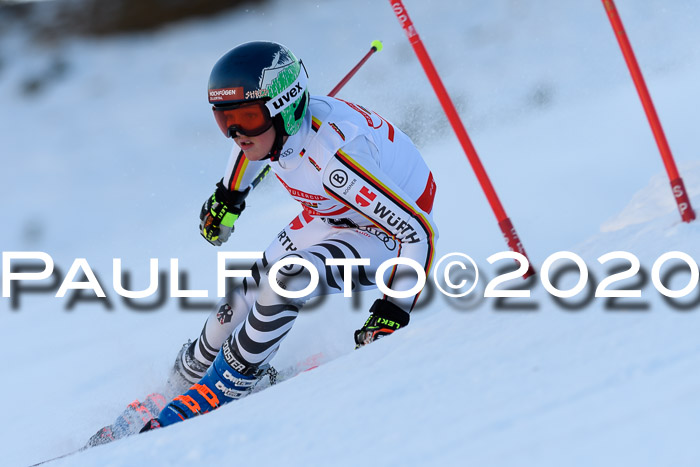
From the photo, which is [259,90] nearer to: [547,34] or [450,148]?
[450,148]

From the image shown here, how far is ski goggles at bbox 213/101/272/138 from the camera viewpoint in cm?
259

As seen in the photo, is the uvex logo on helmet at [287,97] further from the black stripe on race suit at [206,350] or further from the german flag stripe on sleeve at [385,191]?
the black stripe on race suit at [206,350]

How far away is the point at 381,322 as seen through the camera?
2596mm

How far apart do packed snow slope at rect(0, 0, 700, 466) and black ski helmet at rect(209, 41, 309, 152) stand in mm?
884

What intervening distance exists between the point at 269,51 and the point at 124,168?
4.23 metres

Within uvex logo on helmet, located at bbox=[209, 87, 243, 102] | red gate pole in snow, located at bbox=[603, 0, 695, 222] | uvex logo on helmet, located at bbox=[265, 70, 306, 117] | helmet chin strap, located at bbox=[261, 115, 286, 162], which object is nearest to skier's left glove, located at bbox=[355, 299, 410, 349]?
helmet chin strap, located at bbox=[261, 115, 286, 162]

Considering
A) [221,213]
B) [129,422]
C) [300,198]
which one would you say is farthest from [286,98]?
[129,422]

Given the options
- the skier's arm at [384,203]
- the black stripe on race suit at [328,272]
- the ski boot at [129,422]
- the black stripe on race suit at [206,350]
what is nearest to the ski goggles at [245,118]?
the skier's arm at [384,203]

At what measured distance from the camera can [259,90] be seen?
257 centimetres

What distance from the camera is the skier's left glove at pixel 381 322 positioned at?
256 cm

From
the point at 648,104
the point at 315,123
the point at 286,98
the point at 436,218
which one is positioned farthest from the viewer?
the point at 436,218

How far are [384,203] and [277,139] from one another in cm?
45

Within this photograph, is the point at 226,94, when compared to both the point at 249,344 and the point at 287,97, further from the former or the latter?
the point at 249,344

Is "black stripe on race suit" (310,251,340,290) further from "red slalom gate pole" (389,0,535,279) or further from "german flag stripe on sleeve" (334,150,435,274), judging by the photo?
"red slalom gate pole" (389,0,535,279)
